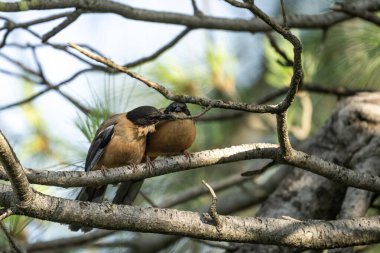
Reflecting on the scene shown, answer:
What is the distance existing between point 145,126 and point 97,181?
1.65 m

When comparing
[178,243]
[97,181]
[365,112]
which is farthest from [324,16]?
[97,181]

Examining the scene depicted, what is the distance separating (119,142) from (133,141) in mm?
122

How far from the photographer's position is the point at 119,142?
5254mm

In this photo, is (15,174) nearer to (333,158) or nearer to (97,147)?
(97,147)

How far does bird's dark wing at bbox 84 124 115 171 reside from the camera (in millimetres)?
5051

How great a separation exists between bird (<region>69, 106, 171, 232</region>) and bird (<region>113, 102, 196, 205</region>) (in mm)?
54

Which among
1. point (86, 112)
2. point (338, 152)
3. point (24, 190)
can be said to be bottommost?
point (338, 152)

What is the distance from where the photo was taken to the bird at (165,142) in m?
5.02

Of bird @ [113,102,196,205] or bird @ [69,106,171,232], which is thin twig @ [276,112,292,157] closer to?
bird @ [113,102,196,205]

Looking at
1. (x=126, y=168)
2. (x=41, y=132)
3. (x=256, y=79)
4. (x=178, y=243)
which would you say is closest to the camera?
(x=126, y=168)

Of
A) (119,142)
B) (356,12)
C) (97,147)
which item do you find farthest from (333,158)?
(97,147)

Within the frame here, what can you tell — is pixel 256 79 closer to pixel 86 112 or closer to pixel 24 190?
pixel 86 112

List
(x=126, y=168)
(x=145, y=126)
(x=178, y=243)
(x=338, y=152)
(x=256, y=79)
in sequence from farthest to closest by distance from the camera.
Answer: (x=256, y=79) < (x=178, y=243) < (x=338, y=152) < (x=145, y=126) < (x=126, y=168)

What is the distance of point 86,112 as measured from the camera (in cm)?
513
